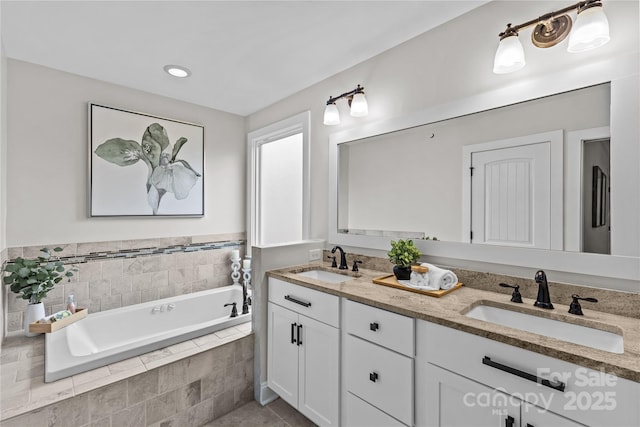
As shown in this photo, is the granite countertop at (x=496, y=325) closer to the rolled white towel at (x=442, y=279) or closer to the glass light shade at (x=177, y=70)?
the rolled white towel at (x=442, y=279)

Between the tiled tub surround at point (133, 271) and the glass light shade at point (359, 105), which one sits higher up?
the glass light shade at point (359, 105)

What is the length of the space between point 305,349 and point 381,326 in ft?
1.99

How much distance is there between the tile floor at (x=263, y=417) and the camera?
187cm

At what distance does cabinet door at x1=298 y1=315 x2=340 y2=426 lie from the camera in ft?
5.24

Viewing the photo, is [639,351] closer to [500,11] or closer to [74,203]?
[500,11]

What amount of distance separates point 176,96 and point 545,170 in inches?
117

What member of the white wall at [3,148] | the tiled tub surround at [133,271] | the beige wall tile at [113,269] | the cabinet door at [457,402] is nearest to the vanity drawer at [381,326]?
the cabinet door at [457,402]

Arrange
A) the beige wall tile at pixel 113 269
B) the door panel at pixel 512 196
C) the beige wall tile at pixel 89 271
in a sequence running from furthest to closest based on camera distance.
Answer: the beige wall tile at pixel 113 269
the beige wall tile at pixel 89 271
the door panel at pixel 512 196

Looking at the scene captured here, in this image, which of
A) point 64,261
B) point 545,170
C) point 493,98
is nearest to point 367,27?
point 493,98

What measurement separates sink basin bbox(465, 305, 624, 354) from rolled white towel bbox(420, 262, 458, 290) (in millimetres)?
173

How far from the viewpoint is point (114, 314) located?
95.7 inches

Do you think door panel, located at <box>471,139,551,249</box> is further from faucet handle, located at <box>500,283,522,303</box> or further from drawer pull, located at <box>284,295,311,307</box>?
drawer pull, located at <box>284,295,311,307</box>

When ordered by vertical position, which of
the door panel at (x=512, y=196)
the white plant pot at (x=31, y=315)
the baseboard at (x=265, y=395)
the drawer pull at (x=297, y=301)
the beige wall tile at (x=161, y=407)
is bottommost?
the baseboard at (x=265, y=395)

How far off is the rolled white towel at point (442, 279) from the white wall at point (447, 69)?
3.19 ft
